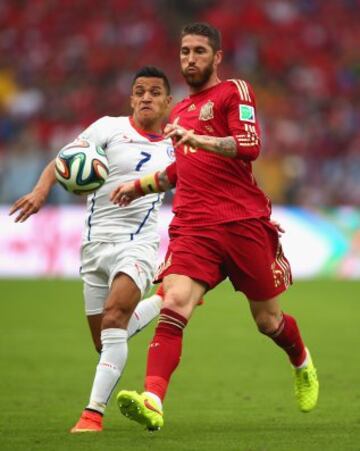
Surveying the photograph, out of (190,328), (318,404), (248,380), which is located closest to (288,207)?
(190,328)

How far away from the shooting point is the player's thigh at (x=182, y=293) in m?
6.50

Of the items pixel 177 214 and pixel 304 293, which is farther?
pixel 304 293

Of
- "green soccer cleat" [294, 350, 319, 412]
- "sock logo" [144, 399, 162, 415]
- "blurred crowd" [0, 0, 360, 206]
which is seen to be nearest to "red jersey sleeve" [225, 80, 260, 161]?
"sock logo" [144, 399, 162, 415]

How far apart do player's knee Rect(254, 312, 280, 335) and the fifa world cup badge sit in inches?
50.6

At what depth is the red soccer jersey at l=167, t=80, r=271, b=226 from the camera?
6.73m

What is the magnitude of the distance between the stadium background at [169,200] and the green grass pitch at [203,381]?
2 centimetres

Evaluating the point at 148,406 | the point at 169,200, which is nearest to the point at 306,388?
the point at 148,406

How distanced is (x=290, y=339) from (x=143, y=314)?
3.44 ft

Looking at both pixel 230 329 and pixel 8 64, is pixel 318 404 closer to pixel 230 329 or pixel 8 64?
pixel 230 329

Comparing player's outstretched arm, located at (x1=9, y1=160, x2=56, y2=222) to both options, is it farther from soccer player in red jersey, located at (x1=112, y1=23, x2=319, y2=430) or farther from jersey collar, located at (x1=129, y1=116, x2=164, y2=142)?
jersey collar, located at (x1=129, y1=116, x2=164, y2=142)

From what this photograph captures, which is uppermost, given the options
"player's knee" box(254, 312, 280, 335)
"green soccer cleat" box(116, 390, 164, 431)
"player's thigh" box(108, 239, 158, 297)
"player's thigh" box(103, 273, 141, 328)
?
"player's thigh" box(108, 239, 158, 297)

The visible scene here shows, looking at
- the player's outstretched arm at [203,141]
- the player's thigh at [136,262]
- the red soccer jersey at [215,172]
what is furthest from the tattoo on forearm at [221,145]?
the player's thigh at [136,262]

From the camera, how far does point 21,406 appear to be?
803 centimetres

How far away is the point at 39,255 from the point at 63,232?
0.64m
